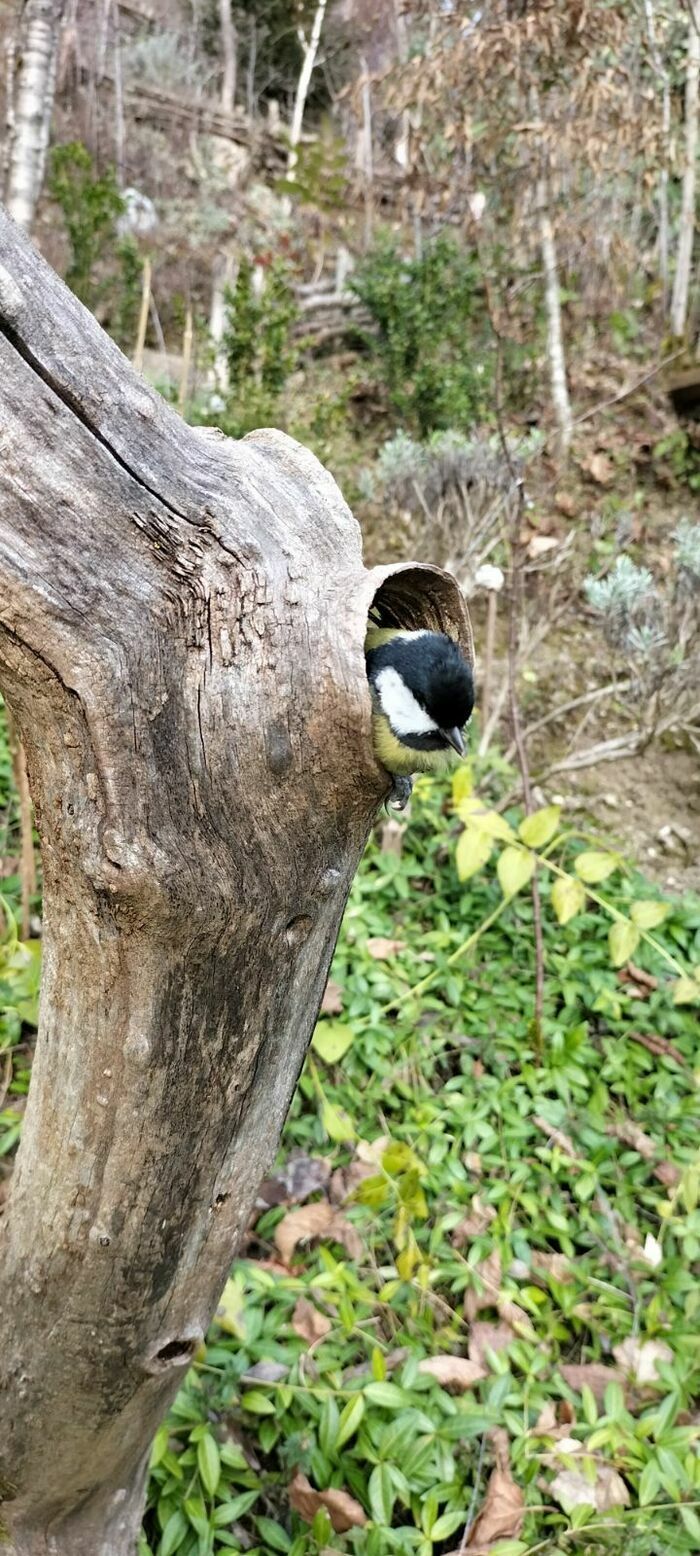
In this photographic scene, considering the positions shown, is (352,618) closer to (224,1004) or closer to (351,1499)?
(224,1004)

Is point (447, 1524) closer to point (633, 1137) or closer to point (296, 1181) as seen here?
point (296, 1181)

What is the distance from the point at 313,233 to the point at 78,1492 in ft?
28.6

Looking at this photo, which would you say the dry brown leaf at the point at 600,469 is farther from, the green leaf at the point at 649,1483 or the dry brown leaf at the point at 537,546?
the green leaf at the point at 649,1483

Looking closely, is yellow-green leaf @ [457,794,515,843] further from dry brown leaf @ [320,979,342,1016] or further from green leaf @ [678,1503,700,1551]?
green leaf @ [678,1503,700,1551]

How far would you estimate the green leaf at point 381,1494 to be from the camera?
1.54 metres

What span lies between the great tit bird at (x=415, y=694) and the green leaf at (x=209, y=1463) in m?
1.17

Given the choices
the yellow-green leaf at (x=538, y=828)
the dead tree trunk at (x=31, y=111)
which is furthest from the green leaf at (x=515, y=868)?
the dead tree trunk at (x=31, y=111)

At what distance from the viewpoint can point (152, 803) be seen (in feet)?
3.35

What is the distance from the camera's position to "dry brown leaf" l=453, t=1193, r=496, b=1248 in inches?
86.1

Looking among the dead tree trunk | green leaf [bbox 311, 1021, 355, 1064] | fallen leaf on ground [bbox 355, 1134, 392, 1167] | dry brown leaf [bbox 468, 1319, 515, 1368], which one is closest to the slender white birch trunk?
A: the dead tree trunk

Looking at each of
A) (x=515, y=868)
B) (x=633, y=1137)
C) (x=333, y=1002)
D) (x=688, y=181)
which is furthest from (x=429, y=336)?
(x=633, y=1137)

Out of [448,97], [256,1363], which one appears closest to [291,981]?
[256,1363]

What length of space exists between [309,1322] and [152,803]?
4.61 ft

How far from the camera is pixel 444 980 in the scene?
2805 mm
